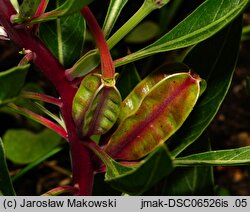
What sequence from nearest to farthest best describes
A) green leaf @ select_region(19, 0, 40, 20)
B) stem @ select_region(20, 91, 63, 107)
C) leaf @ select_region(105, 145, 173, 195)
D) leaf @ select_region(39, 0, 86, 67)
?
1. leaf @ select_region(105, 145, 173, 195)
2. green leaf @ select_region(19, 0, 40, 20)
3. stem @ select_region(20, 91, 63, 107)
4. leaf @ select_region(39, 0, 86, 67)

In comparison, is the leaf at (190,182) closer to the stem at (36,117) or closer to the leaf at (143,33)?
the stem at (36,117)

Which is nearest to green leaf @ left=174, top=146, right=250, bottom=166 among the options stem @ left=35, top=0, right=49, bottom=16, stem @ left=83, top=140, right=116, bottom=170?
stem @ left=83, top=140, right=116, bottom=170

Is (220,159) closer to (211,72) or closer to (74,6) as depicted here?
(211,72)

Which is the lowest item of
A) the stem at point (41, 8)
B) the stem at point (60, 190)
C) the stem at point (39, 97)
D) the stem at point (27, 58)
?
the stem at point (60, 190)

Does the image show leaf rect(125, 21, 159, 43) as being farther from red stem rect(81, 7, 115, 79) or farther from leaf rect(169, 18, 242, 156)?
red stem rect(81, 7, 115, 79)

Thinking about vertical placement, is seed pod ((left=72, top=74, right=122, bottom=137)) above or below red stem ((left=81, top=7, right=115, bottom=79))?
below

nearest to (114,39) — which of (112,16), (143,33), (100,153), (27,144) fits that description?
(112,16)

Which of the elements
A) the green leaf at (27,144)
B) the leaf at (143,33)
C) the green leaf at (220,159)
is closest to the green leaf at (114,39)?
the green leaf at (220,159)
